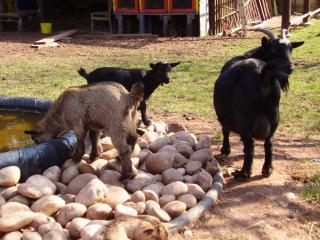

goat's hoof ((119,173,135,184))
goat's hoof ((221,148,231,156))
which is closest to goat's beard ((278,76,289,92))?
goat's hoof ((221,148,231,156))

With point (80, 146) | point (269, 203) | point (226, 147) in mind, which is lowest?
point (269, 203)

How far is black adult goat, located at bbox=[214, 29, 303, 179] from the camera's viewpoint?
5.48 m

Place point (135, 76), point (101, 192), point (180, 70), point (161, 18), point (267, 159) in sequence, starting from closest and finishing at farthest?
point (101, 192) < point (267, 159) < point (135, 76) < point (180, 70) < point (161, 18)

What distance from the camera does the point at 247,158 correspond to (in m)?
5.72

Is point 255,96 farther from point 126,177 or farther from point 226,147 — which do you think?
point 126,177

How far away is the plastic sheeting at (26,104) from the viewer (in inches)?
295

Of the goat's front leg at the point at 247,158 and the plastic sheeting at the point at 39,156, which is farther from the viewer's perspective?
the goat's front leg at the point at 247,158

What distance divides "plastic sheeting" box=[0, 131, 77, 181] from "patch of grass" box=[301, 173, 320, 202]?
2.61m

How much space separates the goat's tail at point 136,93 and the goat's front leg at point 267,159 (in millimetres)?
1547

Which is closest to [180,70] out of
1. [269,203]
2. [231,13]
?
[269,203]

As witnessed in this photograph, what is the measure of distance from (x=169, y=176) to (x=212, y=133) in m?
2.32

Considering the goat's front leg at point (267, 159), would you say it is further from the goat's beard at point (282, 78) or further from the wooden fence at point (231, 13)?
the wooden fence at point (231, 13)

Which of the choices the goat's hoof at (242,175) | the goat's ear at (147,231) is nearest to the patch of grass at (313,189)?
the goat's hoof at (242,175)

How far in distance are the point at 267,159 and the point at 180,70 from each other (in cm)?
676
